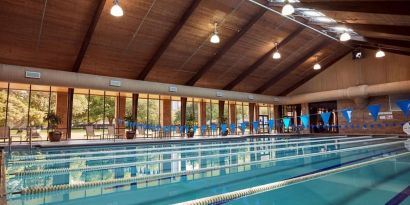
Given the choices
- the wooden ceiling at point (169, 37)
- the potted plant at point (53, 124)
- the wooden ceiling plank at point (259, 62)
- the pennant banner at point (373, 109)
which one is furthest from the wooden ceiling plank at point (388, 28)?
the potted plant at point (53, 124)

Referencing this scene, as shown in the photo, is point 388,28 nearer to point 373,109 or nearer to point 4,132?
point 373,109

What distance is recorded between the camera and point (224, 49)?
44.5ft

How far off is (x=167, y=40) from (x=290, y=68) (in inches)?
368

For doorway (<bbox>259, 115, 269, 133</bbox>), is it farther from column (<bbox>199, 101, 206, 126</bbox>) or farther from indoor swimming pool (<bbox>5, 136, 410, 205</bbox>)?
indoor swimming pool (<bbox>5, 136, 410, 205</bbox>)

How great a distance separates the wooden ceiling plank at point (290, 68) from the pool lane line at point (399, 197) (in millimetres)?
13770

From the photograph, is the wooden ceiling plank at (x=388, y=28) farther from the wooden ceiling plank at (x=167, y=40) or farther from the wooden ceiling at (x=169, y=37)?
the wooden ceiling plank at (x=167, y=40)

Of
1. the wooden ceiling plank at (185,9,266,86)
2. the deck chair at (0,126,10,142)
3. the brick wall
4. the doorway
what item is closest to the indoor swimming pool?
the deck chair at (0,126,10,142)

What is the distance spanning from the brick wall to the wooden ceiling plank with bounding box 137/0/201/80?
13477 mm

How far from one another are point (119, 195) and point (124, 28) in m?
8.81

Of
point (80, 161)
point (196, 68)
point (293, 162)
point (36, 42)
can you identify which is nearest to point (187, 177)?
point (293, 162)

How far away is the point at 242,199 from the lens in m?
3.25

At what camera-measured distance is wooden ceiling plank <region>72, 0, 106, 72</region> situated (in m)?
9.32

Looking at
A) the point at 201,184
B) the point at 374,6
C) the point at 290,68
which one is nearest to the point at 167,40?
the point at 374,6

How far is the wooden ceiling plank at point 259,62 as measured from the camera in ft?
45.1
